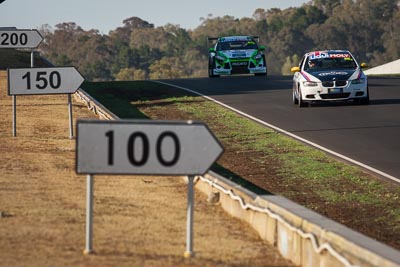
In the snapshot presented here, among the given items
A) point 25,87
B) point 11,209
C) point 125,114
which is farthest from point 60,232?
point 125,114

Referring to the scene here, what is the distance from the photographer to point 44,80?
19.5 m

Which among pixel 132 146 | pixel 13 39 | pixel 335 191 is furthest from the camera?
pixel 13 39

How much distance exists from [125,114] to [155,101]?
4489mm

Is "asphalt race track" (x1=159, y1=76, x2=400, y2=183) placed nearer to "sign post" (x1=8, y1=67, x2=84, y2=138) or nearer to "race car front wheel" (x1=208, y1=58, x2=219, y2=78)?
"race car front wheel" (x1=208, y1=58, x2=219, y2=78)

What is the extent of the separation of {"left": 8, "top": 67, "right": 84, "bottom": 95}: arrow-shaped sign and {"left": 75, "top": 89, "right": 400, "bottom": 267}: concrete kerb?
7559 mm

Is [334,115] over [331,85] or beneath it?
beneath

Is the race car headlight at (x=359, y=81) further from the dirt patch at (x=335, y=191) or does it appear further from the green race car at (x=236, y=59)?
the green race car at (x=236, y=59)

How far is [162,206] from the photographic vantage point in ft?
41.1

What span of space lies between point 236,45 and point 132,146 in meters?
35.6

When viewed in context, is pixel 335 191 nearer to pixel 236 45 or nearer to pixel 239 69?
pixel 239 69

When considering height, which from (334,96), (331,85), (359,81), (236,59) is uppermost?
(236,59)

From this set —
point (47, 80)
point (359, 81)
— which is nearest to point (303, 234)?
point (47, 80)

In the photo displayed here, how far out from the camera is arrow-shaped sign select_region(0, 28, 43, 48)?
24.5 m

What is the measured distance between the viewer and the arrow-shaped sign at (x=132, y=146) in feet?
30.2
